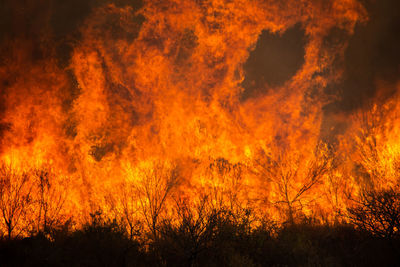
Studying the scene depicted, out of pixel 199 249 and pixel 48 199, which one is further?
pixel 48 199

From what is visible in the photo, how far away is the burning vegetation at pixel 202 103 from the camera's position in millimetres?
32438

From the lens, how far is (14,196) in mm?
25438

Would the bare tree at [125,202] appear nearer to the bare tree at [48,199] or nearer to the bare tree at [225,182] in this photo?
the bare tree at [48,199]

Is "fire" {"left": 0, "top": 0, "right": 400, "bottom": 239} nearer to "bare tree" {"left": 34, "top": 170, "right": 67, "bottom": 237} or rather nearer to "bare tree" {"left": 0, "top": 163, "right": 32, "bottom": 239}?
"bare tree" {"left": 34, "top": 170, "right": 67, "bottom": 237}

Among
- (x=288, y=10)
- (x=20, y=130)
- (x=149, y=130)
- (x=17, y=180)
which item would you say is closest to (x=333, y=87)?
(x=288, y=10)

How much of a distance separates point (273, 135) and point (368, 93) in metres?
14.6

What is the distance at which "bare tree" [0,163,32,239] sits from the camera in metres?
24.1

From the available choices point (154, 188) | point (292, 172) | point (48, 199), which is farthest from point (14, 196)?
point (292, 172)

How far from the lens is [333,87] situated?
3791 cm

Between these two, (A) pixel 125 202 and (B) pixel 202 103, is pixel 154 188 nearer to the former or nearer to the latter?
(A) pixel 125 202

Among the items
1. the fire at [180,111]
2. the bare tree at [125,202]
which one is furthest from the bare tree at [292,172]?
the bare tree at [125,202]

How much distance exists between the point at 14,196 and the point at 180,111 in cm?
2318

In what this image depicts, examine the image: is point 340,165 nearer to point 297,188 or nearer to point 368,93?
point 297,188

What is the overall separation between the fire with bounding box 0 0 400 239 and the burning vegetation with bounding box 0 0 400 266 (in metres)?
0.16
